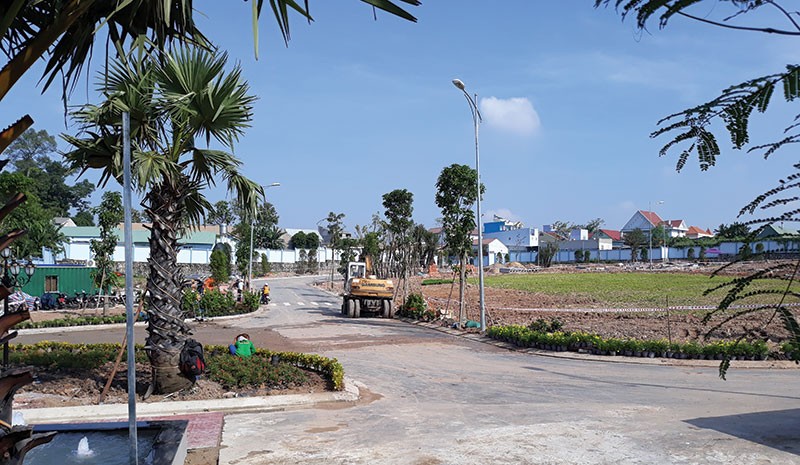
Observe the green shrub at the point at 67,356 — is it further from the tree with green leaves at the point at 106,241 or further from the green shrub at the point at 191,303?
the tree with green leaves at the point at 106,241

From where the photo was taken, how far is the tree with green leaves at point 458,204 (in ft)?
87.1

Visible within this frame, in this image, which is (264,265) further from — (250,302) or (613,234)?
(613,234)

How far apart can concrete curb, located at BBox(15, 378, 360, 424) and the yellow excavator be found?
18.9 m

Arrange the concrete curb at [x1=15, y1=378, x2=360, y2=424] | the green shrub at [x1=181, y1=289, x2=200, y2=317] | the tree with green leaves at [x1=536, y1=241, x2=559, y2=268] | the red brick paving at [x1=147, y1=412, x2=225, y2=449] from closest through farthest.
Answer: the red brick paving at [x1=147, y1=412, x2=225, y2=449], the concrete curb at [x1=15, y1=378, x2=360, y2=424], the green shrub at [x1=181, y1=289, x2=200, y2=317], the tree with green leaves at [x1=536, y1=241, x2=559, y2=268]

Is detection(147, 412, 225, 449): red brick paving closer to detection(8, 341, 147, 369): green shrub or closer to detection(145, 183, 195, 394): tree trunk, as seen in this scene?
detection(145, 183, 195, 394): tree trunk

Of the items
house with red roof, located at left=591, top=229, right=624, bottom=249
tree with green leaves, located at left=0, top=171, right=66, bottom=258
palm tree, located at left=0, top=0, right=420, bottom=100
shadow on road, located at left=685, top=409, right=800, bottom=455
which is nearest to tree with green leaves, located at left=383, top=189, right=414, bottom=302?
tree with green leaves, located at left=0, top=171, right=66, bottom=258

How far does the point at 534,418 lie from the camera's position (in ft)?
33.8

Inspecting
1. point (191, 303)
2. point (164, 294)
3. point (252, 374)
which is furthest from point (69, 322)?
point (164, 294)

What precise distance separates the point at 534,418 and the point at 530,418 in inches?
2.5

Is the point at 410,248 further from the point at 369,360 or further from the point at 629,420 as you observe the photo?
the point at 629,420

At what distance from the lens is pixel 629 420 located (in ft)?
33.1

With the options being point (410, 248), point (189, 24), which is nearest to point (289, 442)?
point (189, 24)

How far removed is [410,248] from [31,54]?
3175 cm

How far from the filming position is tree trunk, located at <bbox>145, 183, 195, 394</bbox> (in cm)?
1116
